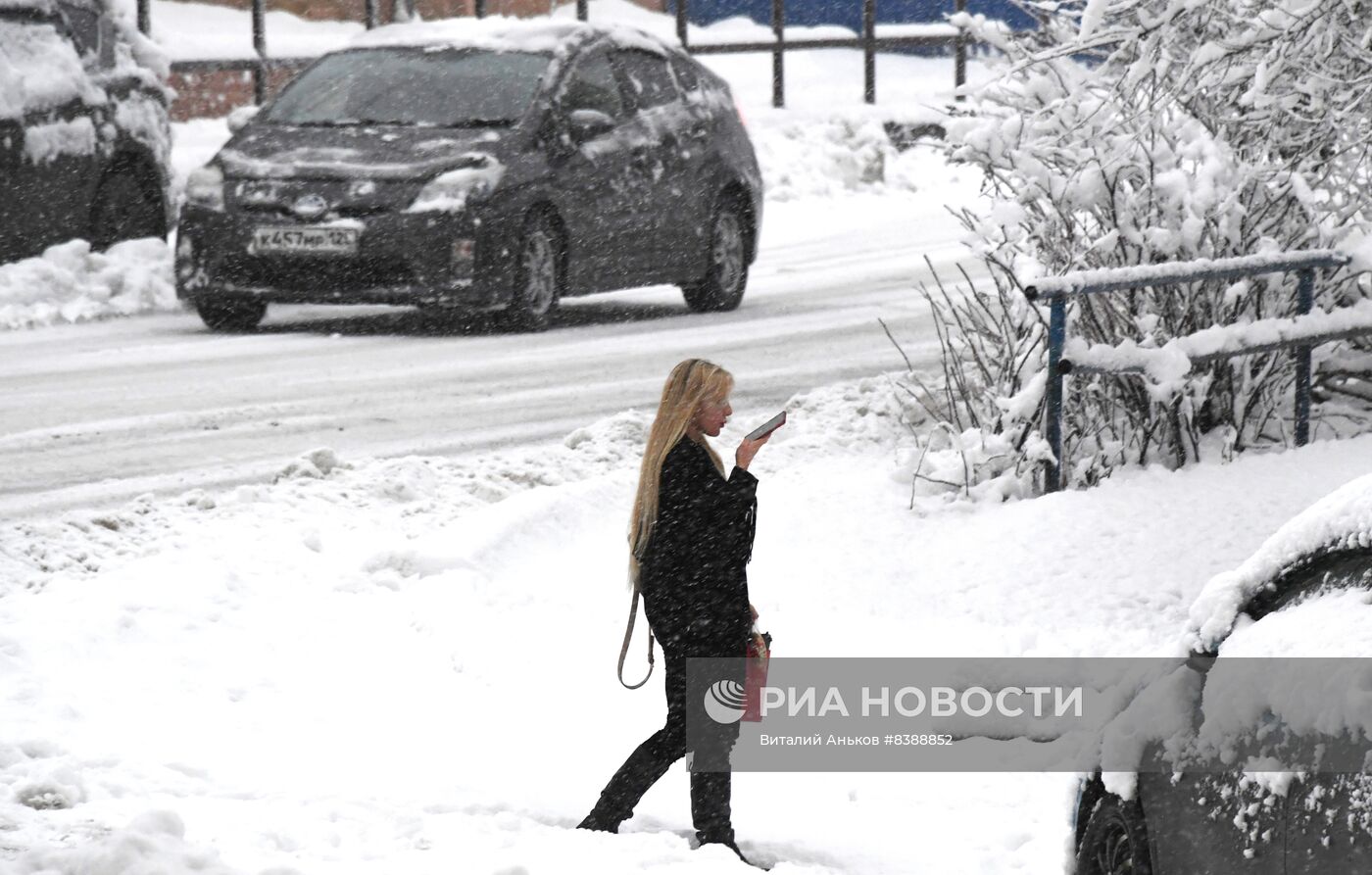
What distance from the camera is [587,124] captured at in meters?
13.3

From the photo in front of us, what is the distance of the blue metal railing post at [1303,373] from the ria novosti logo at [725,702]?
444 centimetres

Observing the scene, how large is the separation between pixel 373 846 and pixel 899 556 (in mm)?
3815

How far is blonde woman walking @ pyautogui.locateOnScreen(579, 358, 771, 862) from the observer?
18.0ft

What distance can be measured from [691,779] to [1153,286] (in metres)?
3.73

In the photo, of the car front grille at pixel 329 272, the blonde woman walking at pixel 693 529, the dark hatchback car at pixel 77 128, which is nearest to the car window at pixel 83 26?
the dark hatchback car at pixel 77 128

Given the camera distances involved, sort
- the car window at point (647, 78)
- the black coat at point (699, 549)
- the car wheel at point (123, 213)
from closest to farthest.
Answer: the black coat at point (699, 549)
the car window at point (647, 78)
the car wheel at point (123, 213)

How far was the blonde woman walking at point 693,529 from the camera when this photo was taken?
548cm

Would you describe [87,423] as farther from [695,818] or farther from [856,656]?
[695,818]

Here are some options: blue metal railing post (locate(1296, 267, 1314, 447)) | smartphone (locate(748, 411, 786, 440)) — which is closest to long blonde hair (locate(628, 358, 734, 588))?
smartphone (locate(748, 411, 786, 440))

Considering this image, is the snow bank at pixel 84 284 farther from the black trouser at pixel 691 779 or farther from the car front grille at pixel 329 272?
the black trouser at pixel 691 779

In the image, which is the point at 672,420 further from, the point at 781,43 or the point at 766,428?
the point at 781,43

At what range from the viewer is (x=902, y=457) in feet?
30.7

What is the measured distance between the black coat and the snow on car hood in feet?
24.5

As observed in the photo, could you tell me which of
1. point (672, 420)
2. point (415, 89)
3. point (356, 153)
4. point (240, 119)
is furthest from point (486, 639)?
point (240, 119)
